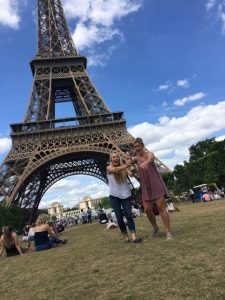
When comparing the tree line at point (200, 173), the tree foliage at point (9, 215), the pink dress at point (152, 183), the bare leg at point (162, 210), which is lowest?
the bare leg at point (162, 210)

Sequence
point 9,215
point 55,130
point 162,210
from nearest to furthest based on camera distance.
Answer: point 162,210 → point 9,215 → point 55,130

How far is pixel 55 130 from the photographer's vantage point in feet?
139

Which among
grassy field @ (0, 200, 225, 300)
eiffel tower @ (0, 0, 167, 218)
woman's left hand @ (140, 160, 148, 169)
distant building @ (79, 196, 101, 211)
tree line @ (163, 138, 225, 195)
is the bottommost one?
grassy field @ (0, 200, 225, 300)

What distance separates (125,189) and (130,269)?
10.5 feet

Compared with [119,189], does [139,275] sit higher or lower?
lower

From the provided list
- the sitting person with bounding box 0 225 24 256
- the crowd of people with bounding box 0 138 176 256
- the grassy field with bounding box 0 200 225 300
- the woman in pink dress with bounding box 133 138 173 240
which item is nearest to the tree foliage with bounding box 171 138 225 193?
the sitting person with bounding box 0 225 24 256

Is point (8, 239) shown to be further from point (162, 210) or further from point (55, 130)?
point (55, 130)

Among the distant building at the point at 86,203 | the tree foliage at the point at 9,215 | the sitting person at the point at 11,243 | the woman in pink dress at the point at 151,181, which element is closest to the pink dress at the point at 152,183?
the woman in pink dress at the point at 151,181

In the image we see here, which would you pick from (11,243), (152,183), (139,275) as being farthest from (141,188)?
(11,243)

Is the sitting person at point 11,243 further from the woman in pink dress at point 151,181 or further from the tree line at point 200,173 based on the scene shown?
the tree line at point 200,173

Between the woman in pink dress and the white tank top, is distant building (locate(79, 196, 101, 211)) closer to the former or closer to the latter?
the white tank top

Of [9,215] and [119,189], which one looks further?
[9,215]

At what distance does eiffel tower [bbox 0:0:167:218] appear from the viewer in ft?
129

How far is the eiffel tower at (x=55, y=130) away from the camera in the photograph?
39.3 m
